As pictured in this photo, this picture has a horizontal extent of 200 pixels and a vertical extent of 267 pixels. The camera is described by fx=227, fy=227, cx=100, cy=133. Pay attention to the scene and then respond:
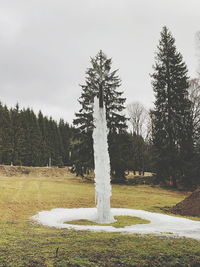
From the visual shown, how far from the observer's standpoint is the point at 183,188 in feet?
81.6

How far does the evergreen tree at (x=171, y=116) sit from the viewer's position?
24953mm

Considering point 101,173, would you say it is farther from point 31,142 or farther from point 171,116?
point 31,142

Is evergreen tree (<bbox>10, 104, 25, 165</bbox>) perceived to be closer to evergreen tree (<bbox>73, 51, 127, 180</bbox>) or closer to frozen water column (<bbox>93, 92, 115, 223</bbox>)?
evergreen tree (<bbox>73, 51, 127, 180</bbox>)

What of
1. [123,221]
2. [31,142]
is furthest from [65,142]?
[123,221]

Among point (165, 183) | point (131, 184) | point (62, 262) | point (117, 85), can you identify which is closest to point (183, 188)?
point (165, 183)

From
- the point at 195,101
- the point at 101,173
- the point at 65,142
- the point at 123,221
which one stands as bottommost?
the point at 123,221

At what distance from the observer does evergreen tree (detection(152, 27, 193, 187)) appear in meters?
25.0

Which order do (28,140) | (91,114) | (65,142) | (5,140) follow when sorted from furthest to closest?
(65,142) < (28,140) < (5,140) < (91,114)

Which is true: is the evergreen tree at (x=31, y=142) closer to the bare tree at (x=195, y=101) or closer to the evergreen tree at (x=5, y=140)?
the evergreen tree at (x=5, y=140)

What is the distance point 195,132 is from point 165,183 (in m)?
7.78

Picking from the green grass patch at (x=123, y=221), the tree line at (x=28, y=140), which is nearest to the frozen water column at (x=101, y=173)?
the green grass patch at (x=123, y=221)

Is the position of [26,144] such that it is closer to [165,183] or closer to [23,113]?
[23,113]

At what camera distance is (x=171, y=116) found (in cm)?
2662

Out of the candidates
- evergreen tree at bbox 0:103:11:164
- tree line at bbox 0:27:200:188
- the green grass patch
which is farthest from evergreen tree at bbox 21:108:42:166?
the green grass patch
